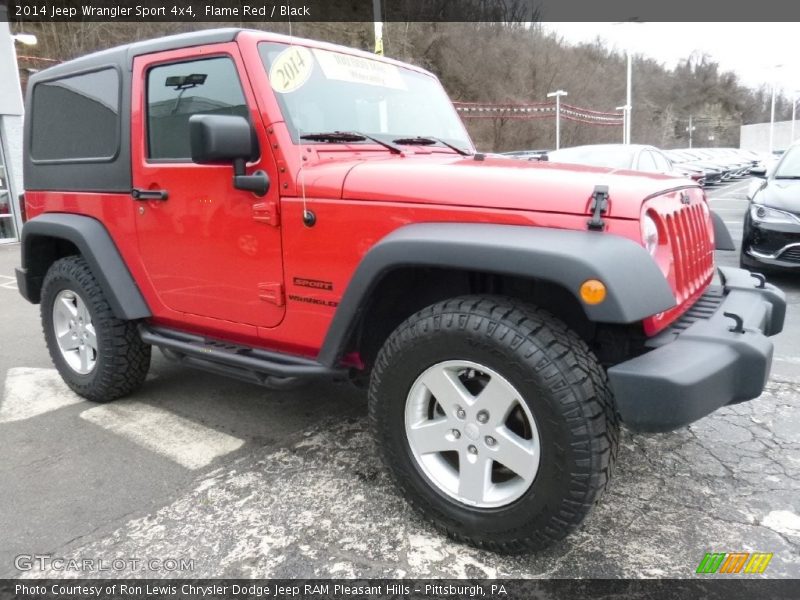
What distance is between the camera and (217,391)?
3.92 metres

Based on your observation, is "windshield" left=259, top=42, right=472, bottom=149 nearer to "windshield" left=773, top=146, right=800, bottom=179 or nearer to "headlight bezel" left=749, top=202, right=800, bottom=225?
"headlight bezel" left=749, top=202, right=800, bottom=225

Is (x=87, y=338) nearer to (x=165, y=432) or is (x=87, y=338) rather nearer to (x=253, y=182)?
(x=165, y=432)

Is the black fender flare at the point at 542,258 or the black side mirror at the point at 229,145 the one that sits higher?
the black side mirror at the point at 229,145

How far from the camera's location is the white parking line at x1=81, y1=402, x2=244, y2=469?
10.0ft

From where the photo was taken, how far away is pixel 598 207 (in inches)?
76.5

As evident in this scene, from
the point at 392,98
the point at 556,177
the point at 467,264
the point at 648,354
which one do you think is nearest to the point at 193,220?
the point at 392,98

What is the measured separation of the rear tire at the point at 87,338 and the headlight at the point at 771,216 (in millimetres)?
6028

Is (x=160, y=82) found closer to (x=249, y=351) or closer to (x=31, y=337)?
(x=249, y=351)

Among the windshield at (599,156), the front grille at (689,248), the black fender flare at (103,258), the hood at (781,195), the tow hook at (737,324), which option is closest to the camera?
the tow hook at (737,324)

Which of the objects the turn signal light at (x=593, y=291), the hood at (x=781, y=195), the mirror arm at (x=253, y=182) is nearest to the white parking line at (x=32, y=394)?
the mirror arm at (x=253, y=182)

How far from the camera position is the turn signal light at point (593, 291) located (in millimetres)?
1825

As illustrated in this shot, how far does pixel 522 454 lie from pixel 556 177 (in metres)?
0.98

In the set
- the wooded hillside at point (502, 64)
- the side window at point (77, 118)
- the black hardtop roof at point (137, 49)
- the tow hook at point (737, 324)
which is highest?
the wooded hillside at point (502, 64)

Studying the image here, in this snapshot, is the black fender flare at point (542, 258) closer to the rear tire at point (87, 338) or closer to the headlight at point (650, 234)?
the headlight at point (650, 234)
